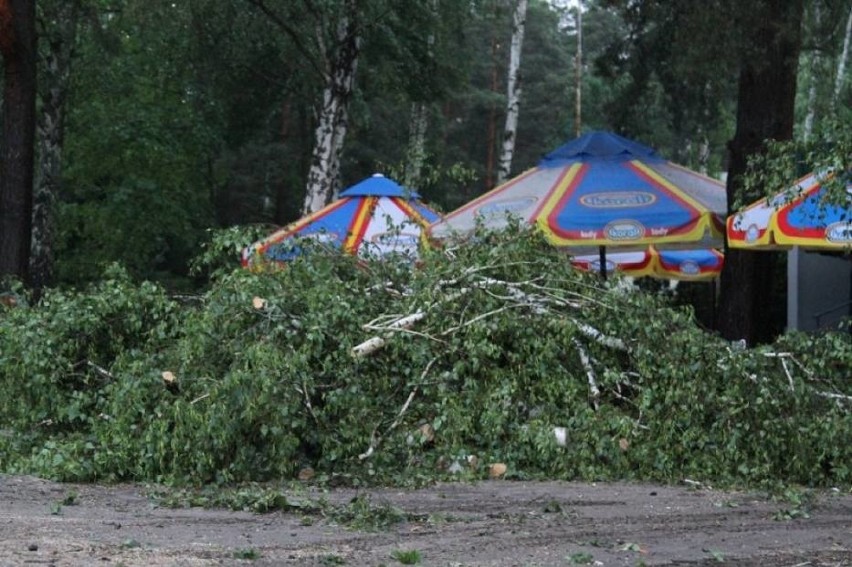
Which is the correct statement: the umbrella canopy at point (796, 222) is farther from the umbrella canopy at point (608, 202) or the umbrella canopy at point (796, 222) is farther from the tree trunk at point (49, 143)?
the tree trunk at point (49, 143)

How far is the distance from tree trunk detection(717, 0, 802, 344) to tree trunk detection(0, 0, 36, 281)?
23.6 feet

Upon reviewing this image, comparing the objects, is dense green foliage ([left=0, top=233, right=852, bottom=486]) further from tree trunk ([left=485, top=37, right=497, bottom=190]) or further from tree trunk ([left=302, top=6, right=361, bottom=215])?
tree trunk ([left=485, top=37, right=497, bottom=190])


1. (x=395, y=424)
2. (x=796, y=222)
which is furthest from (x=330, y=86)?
(x=395, y=424)

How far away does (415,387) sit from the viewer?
898cm

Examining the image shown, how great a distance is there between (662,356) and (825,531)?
7.01 ft

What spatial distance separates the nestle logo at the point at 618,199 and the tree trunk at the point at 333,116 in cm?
781

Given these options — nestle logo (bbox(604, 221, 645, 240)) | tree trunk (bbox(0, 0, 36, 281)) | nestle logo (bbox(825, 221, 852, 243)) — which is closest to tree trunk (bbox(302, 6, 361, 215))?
tree trunk (bbox(0, 0, 36, 281))

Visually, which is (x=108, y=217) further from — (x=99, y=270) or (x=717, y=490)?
(x=717, y=490)

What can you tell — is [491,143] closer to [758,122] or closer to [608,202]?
[758,122]

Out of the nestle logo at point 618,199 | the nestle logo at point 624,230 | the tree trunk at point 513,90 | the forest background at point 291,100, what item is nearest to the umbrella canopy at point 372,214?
the forest background at point 291,100

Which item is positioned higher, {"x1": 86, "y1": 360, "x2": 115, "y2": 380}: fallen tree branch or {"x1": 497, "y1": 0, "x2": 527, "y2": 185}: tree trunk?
{"x1": 497, "y1": 0, "x2": 527, "y2": 185}: tree trunk

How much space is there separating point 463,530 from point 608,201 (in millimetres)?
6648

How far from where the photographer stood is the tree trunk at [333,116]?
2017 cm

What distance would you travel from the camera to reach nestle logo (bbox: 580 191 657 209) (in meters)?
12.8
